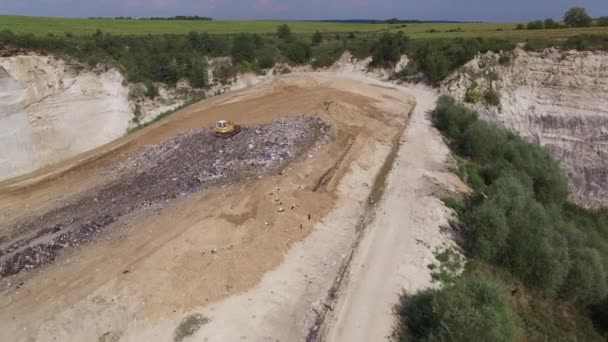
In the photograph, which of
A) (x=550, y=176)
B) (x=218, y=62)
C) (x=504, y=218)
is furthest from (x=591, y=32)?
(x=218, y=62)

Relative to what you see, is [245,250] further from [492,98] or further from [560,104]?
[560,104]

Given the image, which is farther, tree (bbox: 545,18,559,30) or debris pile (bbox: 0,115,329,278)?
tree (bbox: 545,18,559,30)

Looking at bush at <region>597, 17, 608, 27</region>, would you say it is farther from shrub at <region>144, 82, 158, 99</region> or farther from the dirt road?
shrub at <region>144, 82, 158, 99</region>

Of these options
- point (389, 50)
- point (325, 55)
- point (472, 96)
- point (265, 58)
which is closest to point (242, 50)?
point (265, 58)

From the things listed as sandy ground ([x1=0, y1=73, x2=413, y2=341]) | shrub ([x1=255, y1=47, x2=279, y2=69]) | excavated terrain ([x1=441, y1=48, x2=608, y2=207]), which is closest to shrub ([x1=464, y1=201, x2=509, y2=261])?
sandy ground ([x1=0, y1=73, x2=413, y2=341])

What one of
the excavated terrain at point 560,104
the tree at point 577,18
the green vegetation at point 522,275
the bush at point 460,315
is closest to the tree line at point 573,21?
the tree at point 577,18

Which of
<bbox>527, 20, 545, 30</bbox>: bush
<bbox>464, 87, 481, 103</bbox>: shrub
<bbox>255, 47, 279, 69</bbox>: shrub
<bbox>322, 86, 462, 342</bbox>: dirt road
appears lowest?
<bbox>322, 86, 462, 342</bbox>: dirt road

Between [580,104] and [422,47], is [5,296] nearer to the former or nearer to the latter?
[580,104]
